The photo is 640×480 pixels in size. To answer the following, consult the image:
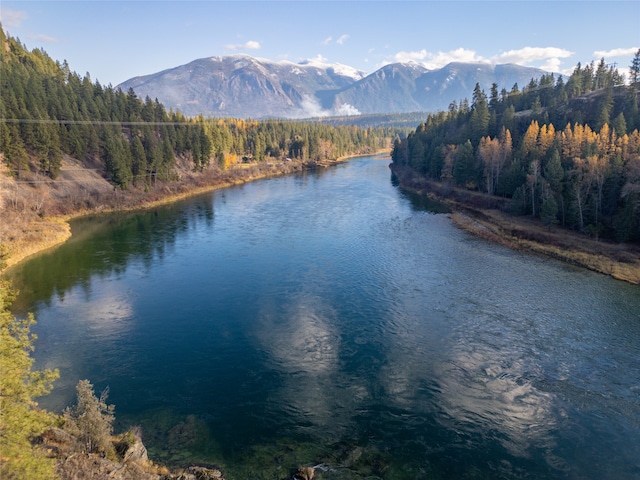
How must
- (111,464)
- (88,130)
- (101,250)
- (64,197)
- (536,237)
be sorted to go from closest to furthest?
1. (111,464)
2. (101,250)
3. (536,237)
4. (64,197)
5. (88,130)

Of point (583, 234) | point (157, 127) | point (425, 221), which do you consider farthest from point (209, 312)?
point (157, 127)

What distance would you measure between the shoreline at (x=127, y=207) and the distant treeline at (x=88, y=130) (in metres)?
6.19

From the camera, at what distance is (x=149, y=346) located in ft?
98.9

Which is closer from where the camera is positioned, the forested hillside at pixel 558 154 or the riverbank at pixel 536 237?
the riverbank at pixel 536 237

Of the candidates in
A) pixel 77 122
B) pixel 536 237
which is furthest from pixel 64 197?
pixel 536 237

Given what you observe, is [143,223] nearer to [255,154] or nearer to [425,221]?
[425,221]

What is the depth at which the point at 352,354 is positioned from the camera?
2866cm

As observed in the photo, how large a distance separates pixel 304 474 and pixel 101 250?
4700cm

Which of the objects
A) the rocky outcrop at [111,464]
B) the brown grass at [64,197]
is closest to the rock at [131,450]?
the rocky outcrop at [111,464]

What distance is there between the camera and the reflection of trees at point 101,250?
4234 centimetres

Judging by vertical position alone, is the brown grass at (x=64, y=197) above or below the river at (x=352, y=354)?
above

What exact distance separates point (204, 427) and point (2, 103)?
8103 cm

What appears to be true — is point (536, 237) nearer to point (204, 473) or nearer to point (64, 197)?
point (204, 473)

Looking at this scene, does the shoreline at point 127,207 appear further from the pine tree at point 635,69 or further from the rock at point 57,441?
the pine tree at point 635,69
